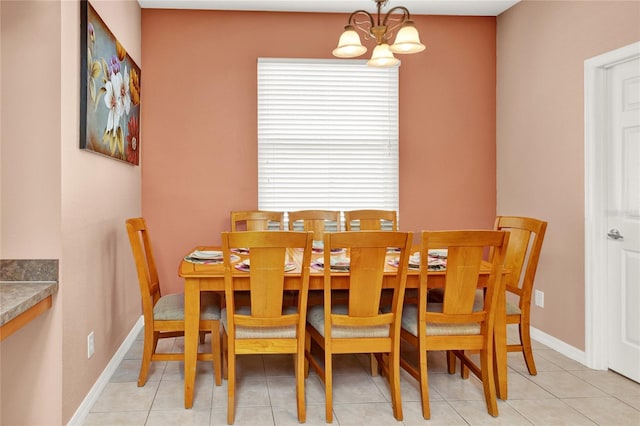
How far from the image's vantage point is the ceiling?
396 centimetres

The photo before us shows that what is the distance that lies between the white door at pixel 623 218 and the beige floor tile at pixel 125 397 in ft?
9.45

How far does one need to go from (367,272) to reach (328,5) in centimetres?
268

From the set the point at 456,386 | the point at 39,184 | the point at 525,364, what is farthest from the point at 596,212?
the point at 39,184

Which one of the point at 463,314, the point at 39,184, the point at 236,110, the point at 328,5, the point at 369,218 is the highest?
the point at 328,5

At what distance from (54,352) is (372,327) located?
1509 mm

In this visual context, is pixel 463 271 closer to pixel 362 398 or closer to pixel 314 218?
pixel 362 398

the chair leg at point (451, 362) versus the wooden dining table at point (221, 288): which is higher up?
the wooden dining table at point (221, 288)

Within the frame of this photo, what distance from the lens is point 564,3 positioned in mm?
3410

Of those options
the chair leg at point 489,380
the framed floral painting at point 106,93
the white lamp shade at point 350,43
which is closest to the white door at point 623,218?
the chair leg at point 489,380

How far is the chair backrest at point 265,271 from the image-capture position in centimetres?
223

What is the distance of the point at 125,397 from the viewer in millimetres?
2686

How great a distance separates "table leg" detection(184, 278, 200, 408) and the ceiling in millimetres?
2597

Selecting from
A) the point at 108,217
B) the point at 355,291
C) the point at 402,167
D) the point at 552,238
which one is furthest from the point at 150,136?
the point at 552,238

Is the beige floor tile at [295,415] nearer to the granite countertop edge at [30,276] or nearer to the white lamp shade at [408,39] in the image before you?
the granite countertop edge at [30,276]
